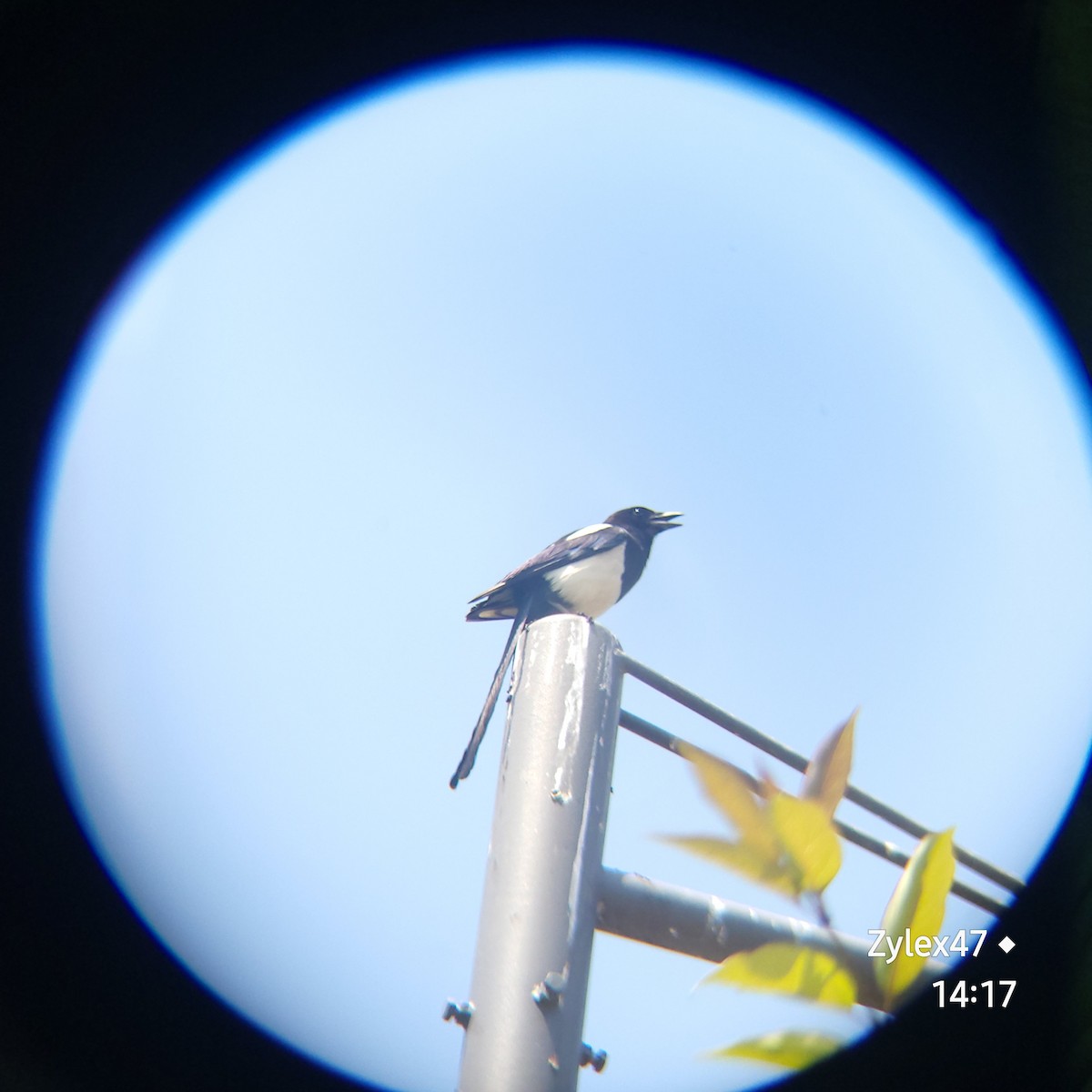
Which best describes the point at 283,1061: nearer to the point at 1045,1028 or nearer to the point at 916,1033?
the point at 916,1033

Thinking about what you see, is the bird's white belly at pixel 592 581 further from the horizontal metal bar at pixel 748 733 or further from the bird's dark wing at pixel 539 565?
the horizontal metal bar at pixel 748 733

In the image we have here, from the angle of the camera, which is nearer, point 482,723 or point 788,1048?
point 788,1048

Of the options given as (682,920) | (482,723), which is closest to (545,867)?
(682,920)

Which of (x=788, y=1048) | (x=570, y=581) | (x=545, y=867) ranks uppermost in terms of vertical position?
(x=570, y=581)

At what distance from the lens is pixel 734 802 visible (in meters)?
0.77

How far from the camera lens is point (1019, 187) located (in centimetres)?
108

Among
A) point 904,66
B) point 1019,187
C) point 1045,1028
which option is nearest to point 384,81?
point 904,66

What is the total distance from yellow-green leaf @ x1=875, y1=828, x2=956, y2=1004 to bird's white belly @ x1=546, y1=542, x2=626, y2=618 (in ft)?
13.1

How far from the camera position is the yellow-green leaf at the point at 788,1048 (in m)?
0.78

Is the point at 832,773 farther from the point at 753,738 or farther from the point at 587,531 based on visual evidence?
the point at 587,531

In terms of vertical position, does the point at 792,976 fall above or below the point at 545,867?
below

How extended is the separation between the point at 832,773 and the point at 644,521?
486cm

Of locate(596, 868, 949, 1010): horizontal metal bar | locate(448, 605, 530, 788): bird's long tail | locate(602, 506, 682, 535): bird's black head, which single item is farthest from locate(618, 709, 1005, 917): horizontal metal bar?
locate(602, 506, 682, 535): bird's black head
